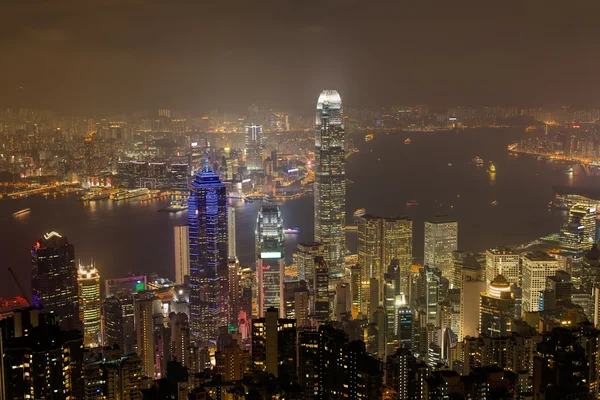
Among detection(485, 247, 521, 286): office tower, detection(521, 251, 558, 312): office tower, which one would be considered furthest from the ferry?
detection(521, 251, 558, 312): office tower

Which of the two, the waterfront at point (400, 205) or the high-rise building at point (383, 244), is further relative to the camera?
the high-rise building at point (383, 244)

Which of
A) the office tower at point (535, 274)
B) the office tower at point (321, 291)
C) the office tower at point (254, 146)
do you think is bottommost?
the office tower at point (321, 291)

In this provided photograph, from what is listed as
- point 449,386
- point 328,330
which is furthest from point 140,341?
point 449,386

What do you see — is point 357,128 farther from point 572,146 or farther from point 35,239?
point 35,239

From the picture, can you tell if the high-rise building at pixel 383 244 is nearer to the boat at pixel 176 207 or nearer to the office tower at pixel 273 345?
the boat at pixel 176 207

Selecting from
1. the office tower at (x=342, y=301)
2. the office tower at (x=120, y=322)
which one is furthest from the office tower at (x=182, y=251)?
the office tower at (x=342, y=301)

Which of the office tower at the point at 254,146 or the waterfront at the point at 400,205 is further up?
the office tower at the point at 254,146
